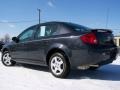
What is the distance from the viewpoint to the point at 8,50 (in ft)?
26.9

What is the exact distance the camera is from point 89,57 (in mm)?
5414

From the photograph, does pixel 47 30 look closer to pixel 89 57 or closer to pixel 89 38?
pixel 89 38

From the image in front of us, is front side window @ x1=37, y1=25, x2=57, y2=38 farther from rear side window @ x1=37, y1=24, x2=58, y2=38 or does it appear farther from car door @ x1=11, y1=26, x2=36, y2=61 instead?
car door @ x1=11, y1=26, x2=36, y2=61

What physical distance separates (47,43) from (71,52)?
98 cm

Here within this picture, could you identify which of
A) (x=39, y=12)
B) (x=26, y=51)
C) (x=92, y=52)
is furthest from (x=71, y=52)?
(x=39, y=12)

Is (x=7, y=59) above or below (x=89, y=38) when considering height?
below

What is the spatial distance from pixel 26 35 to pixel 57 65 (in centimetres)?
198

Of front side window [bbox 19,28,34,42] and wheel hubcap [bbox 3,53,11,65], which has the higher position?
front side window [bbox 19,28,34,42]

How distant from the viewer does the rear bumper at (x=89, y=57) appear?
5.42 meters

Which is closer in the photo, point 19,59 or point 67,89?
point 67,89

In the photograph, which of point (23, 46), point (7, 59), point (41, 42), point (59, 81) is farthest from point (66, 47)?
point (7, 59)

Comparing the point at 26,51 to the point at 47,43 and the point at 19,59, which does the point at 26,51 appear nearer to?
the point at 19,59

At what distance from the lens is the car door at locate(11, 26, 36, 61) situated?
717cm

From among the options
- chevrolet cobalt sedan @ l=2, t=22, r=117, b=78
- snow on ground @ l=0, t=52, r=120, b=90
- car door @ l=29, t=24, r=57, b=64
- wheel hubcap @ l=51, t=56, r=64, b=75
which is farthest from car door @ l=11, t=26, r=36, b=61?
wheel hubcap @ l=51, t=56, r=64, b=75
